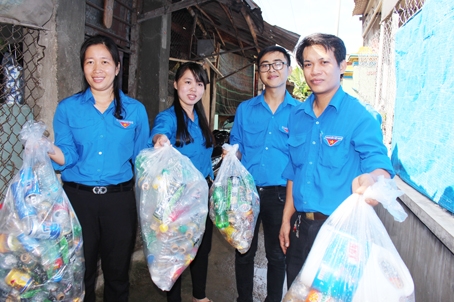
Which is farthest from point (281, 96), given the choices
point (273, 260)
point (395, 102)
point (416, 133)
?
point (395, 102)

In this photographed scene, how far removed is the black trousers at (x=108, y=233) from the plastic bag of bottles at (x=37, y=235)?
0.20m

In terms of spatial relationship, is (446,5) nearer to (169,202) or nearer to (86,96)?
(169,202)

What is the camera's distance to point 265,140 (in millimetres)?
2469

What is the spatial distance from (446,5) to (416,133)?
0.94 m

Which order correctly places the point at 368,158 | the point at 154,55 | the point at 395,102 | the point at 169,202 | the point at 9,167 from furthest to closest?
1. the point at 154,55
2. the point at 395,102
3. the point at 9,167
4. the point at 169,202
5. the point at 368,158

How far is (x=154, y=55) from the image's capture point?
4.16 metres

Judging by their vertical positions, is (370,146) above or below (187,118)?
below

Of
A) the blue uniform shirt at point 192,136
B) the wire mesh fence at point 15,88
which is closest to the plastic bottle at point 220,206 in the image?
the blue uniform shirt at point 192,136

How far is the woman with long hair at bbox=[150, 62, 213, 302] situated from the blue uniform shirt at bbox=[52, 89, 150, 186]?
301 millimetres

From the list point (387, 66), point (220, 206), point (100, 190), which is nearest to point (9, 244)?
point (100, 190)

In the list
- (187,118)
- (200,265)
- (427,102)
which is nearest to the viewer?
(427,102)

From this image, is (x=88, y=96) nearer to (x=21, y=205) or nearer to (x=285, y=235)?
(x=21, y=205)

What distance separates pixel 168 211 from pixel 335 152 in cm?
98

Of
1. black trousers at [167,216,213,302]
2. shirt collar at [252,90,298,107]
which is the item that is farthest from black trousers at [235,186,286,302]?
shirt collar at [252,90,298,107]
